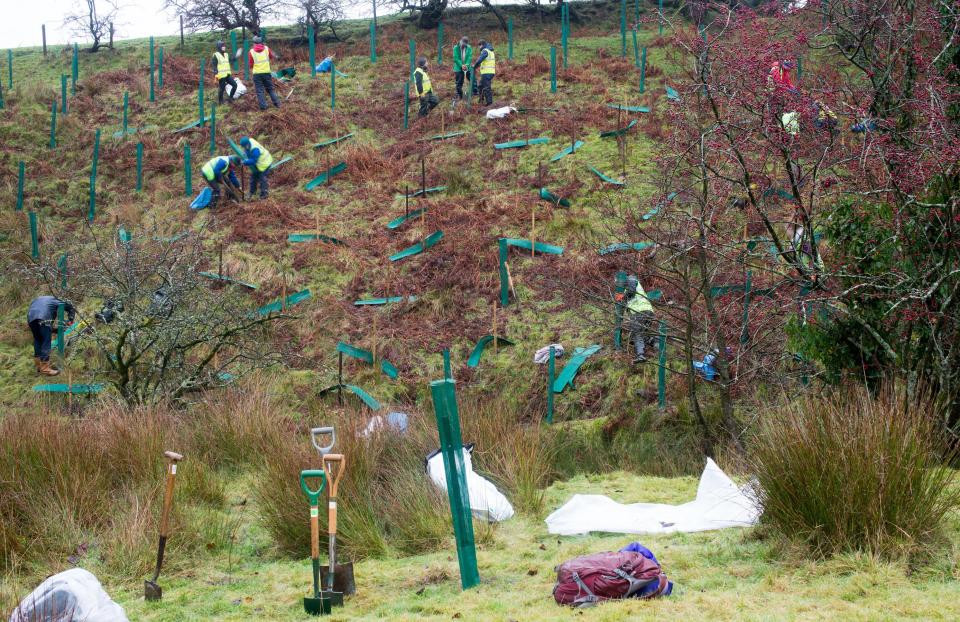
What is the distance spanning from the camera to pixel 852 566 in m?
5.02

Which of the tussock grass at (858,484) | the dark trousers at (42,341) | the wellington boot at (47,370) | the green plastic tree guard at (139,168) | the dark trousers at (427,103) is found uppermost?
the dark trousers at (427,103)

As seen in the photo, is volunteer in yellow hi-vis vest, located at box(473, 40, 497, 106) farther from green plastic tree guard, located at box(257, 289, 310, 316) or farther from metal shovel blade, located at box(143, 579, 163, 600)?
metal shovel blade, located at box(143, 579, 163, 600)

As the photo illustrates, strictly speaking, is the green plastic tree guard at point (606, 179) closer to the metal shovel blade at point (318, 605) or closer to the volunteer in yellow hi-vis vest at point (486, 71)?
the volunteer in yellow hi-vis vest at point (486, 71)

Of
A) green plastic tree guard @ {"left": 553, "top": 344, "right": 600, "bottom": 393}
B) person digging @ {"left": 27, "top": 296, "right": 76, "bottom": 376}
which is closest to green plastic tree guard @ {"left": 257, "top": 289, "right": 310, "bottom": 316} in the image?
person digging @ {"left": 27, "top": 296, "right": 76, "bottom": 376}

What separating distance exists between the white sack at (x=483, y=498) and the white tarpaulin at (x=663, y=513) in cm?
40

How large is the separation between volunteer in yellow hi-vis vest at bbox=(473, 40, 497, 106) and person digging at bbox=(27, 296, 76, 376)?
11.8 m

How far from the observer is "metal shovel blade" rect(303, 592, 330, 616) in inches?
214

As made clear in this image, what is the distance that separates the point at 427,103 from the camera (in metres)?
23.4

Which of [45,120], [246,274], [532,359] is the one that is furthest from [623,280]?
[45,120]

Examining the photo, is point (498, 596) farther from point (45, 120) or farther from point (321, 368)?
point (45, 120)

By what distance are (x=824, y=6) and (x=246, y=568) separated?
7089 mm

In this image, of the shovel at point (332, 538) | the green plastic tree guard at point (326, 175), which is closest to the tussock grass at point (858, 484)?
the shovel at point (332, 538)

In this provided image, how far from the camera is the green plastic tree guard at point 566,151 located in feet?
65.0

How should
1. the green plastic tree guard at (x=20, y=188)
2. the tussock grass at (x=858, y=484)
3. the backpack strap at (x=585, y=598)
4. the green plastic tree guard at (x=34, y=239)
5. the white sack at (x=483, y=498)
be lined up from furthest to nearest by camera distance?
the green plastic tree guard at (x=20, y=188) < the green plastic tree guard at (x=34, y=239) < the white sack at (x=483, y=498) < the tussock grass at (x=858, y=484) < the backpack strap at (x=585, y=598)
